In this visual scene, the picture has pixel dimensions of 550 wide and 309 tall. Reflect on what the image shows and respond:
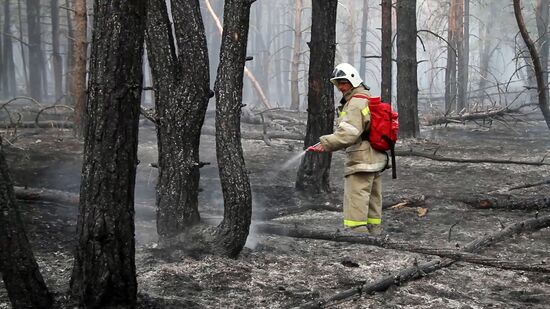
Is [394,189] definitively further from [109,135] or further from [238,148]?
[109,135]

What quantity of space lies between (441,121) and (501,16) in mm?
28637

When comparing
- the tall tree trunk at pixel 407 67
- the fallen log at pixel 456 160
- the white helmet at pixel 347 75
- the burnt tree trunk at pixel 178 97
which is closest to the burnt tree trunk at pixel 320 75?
the white helmet at pixel 347 75

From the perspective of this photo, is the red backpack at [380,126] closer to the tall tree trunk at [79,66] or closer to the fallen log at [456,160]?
the fallen log at [456,160]

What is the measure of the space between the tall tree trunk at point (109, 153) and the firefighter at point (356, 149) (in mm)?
2399

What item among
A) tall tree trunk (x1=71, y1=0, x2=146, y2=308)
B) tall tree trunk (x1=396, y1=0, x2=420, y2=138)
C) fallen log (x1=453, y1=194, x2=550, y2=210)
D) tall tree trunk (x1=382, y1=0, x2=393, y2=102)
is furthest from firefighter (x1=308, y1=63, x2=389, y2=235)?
tall tree trunk (x1=396, y1=0, x2=420, y2=138)

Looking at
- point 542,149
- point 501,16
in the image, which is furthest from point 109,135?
point 501,16

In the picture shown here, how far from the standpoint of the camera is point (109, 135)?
3588mm

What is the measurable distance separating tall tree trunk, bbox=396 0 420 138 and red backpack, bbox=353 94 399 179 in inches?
335

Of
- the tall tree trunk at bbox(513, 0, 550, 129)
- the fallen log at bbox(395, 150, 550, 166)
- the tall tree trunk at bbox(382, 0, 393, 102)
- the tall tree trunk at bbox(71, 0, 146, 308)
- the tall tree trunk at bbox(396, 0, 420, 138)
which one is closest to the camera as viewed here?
the tall tree trunk at bbox(71, 0, 146, 308)

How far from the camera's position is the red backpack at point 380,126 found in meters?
5.71

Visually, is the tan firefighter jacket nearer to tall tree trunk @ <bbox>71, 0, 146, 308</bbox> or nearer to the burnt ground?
the burnt ground

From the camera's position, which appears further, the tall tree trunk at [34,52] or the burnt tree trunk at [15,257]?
the tall tree trunk at [34,52]

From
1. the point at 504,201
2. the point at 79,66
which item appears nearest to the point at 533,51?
the point at 504,201

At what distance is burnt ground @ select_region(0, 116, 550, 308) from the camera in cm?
448
